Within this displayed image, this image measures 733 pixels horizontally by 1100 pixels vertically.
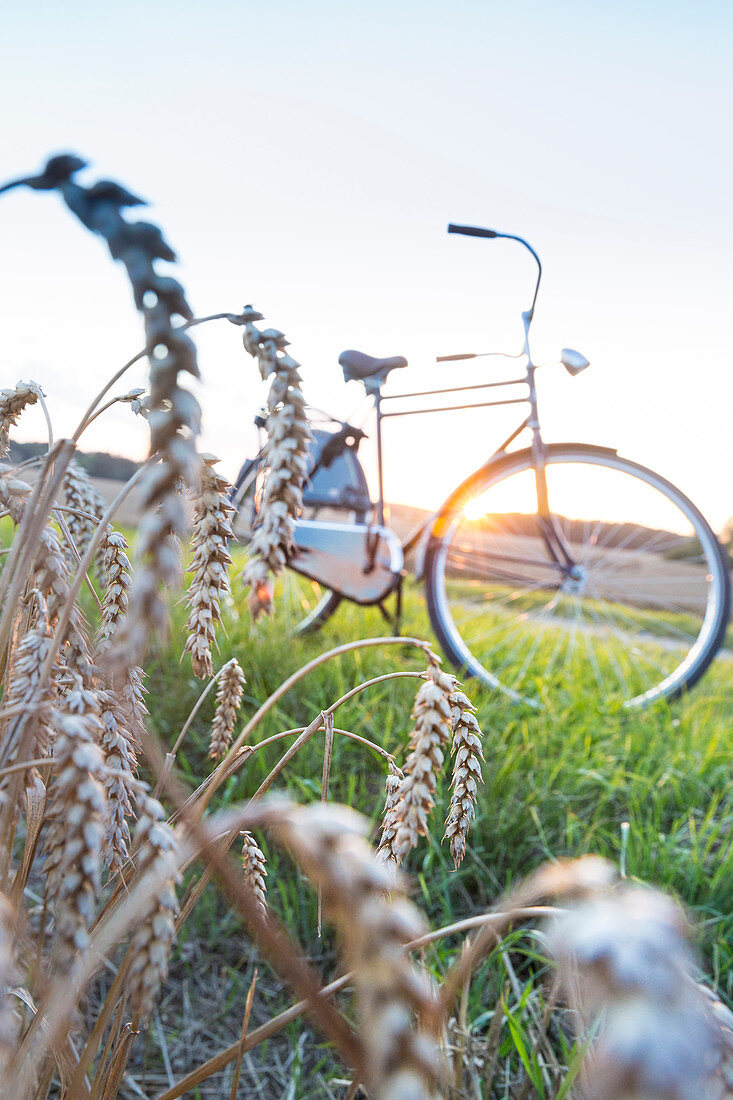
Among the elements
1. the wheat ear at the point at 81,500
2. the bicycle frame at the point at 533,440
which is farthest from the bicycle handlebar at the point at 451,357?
the wheat ear at the point at 81,500

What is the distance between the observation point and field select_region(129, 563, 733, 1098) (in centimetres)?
138

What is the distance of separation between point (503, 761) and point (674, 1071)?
6.17 ft

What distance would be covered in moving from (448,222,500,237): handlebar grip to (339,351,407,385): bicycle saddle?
53 cm

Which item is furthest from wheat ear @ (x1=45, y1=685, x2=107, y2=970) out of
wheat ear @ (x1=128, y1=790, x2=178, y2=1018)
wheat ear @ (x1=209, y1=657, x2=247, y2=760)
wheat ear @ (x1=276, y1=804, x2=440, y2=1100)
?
wheat ear @ (x1=209, y1=657, x2=247, y2=760)

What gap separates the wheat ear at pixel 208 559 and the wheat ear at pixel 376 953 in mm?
342

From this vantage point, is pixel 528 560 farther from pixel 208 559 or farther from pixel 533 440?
pixel 208 559

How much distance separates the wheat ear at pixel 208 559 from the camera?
68 centimetres

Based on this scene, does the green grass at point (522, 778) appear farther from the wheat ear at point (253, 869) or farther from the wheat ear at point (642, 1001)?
the wheat ear at point (642, 1001)

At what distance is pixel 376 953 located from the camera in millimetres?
336

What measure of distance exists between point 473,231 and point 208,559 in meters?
2.47

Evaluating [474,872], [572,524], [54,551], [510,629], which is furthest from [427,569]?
[54,551]

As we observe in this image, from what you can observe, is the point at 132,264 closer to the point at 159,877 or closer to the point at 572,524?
the point at 159,877

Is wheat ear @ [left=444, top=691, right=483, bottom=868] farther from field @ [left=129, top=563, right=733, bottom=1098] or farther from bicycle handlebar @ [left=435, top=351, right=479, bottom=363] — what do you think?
bicycle handlebar @ [left=435, top=351, right=479, bottom=363]

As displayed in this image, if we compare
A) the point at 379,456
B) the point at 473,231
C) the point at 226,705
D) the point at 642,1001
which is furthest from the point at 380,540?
the point at 642,1001
